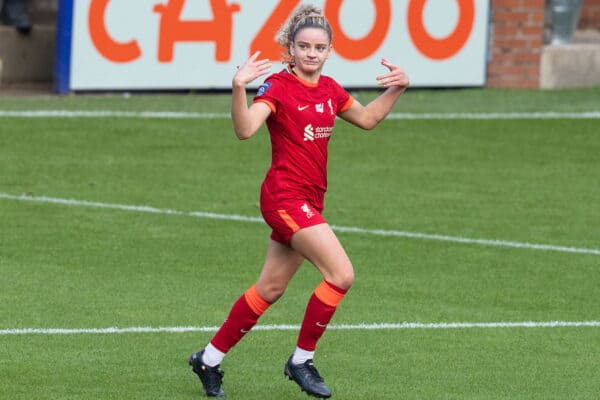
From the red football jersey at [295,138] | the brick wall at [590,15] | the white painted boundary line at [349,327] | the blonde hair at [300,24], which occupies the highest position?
the blonde hair at [300,24]

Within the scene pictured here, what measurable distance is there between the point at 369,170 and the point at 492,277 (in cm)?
459

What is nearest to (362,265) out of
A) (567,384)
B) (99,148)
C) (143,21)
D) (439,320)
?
(439,320)

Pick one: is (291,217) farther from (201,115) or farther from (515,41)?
(515,41)

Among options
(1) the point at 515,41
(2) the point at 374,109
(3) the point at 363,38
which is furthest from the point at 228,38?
(2) the point at 374,109

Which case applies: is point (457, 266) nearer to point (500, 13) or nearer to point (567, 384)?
point (567, 384)

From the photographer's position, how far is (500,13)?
2053cm

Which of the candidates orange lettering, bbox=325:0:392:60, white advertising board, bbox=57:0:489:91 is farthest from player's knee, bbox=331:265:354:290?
orange lettering, bbox=325:0:392:60

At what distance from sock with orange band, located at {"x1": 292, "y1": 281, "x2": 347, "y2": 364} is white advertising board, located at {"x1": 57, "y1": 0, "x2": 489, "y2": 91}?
11.2m

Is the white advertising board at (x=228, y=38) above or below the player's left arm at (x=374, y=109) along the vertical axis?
below

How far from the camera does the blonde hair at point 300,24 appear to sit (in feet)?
25.5

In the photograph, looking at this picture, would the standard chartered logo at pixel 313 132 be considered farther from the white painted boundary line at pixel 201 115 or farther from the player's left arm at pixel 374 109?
the white painted boundary line at pixel 201 115

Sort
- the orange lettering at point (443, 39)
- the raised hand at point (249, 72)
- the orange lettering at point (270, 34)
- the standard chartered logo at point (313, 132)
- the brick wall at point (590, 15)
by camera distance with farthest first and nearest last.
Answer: the brick wall at point (590, 15) → the orange lettering at point (443, 39) → the orange lettering at point (270, 34) → the standard chartered logo at point (313, 132) → the raised hand at point (249, 72)

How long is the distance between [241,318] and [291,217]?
22.2 inches

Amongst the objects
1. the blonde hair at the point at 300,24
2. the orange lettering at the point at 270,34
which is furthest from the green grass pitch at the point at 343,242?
the blonde hair at the point at 300,24
